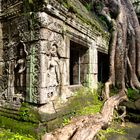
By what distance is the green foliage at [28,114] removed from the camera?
4616 mm

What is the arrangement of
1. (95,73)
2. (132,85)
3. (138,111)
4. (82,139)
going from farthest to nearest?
(132,85) < (95,73) < (138,111) < (82,139)

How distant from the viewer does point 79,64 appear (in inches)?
316

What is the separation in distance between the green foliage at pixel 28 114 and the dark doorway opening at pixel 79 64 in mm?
3302

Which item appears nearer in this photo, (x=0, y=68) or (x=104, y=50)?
(x=0, y=68)

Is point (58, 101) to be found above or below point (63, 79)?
below

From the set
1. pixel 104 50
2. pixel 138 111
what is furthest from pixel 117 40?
pixel 138 111

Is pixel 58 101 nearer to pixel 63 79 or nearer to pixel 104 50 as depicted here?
pixel 63 79

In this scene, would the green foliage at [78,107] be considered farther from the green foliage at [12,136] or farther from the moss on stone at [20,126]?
the green foliage at [12,136]

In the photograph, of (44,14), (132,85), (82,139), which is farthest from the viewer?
(132,85)

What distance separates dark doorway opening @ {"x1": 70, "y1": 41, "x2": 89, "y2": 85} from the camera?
7973 millimetres

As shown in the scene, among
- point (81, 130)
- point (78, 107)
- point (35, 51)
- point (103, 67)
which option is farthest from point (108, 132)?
point (103, 67)

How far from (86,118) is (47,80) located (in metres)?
1.42

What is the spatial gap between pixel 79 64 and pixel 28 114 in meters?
3.72

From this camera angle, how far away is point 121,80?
896 centimetres
